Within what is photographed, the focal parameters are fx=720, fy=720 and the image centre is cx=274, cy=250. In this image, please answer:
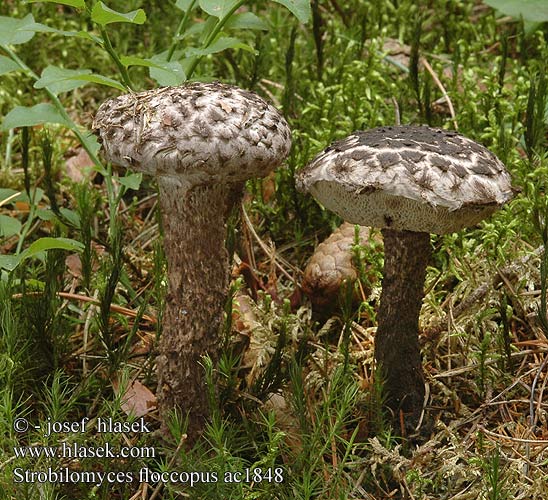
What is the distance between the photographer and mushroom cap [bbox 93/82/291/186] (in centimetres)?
184

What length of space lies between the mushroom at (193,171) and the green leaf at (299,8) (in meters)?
0.33

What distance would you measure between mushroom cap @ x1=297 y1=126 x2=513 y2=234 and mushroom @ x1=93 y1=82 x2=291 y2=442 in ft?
0.58

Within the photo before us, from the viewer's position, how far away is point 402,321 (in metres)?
2.31

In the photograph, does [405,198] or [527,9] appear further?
[527,9]

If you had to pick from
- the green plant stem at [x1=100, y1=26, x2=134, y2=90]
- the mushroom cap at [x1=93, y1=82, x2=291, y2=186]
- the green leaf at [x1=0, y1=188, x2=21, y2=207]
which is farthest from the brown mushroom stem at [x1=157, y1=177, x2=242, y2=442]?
the green leaf at [x1=0, y1=188, x2=21, y2=207]

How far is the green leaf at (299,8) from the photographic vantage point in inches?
86.8

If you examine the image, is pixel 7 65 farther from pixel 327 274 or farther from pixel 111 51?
pixel 327 274

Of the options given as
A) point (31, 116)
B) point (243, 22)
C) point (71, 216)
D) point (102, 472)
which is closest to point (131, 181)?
point (71, 216)

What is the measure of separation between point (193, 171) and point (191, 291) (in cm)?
43

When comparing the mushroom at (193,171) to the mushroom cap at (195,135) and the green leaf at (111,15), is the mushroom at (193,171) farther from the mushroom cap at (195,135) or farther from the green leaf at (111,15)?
the green leaf at (111,15)

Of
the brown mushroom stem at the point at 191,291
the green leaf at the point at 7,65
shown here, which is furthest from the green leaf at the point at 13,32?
the brown mushroom stem at the point at 191,291

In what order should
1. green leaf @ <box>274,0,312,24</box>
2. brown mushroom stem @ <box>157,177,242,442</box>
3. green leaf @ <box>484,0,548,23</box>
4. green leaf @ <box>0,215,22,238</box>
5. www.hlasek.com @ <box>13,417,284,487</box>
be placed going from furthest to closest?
1. green leaf @ <box>484,0,548,23</box>
2. green leaf @ <box>0,215,22,238</box>
3. green leaf @ <box>274,0,312,24</box>
4. brown mushroom stem @ <box>157,177,242,442</box>
5. www.hlasek.com @ <box>13,417,284,487</box>

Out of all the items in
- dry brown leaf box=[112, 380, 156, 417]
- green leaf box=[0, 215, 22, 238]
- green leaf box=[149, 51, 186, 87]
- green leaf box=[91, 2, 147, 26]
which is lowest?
dry brown leaf box=[112, 380, 156, 417]

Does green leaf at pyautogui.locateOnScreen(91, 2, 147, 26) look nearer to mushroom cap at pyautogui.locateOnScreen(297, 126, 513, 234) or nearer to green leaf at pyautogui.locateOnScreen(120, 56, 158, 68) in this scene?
green leaf at pyautogui.locateOnScreen(120, 56, 158, 68)
